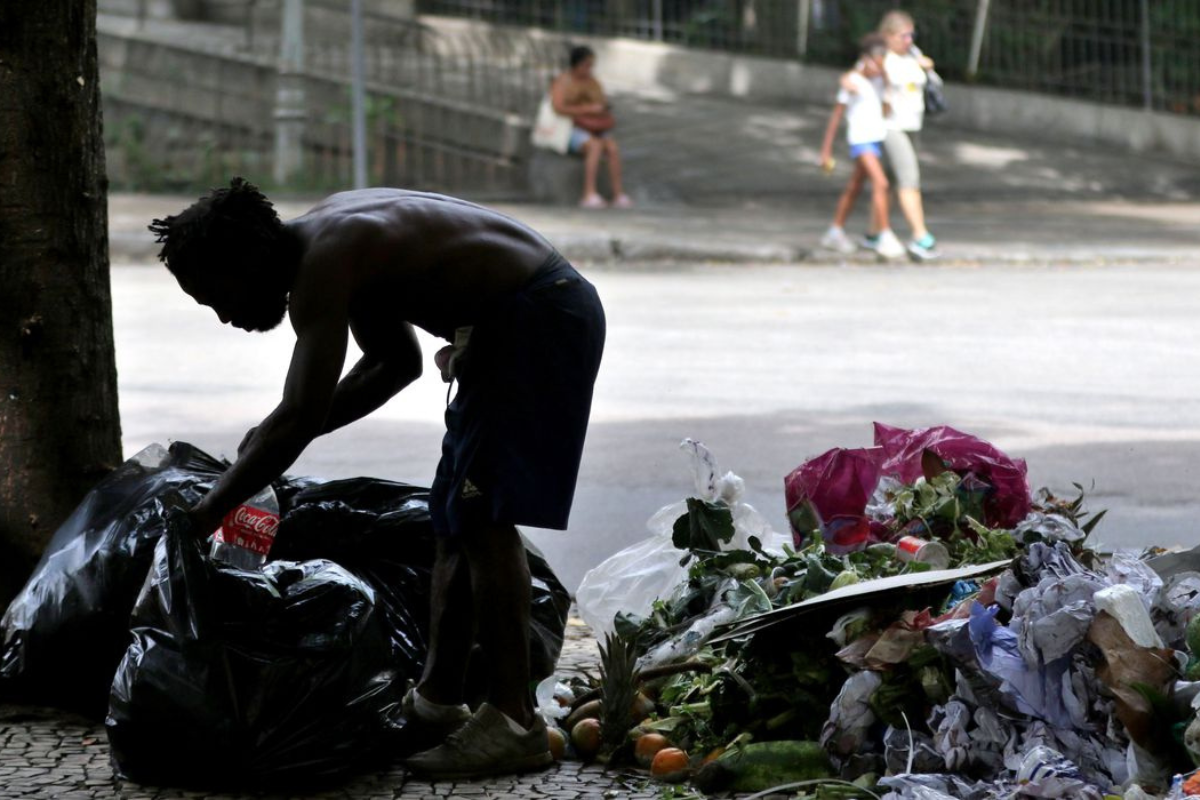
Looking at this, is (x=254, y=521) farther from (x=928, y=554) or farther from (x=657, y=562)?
(x=928, y=554)

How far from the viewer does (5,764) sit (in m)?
3.90

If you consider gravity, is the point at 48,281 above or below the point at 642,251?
above

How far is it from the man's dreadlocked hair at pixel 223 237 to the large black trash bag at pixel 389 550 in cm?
86

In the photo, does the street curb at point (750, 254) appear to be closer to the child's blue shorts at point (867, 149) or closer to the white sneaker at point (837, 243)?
the white sneaker at point (837, 243)

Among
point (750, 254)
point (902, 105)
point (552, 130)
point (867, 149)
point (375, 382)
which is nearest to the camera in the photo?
point (375, 382)

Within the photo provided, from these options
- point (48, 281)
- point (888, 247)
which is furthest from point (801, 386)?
point (888, 247)

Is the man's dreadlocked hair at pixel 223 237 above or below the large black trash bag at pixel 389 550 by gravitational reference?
above

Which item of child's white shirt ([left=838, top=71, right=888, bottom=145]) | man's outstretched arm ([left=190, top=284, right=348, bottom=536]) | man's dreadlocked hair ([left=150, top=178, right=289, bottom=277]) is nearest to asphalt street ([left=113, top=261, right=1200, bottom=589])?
child's white shirt ([left=838, top=71, right=888, bottom=145])

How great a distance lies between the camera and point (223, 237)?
3.62 metres

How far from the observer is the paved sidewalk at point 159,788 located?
12.2 feet

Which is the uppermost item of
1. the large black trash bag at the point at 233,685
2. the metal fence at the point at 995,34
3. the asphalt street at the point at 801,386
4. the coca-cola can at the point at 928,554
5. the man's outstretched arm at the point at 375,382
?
the metal fence at the point at 995,34

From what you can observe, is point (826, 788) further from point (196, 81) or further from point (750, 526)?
point (196, 81)

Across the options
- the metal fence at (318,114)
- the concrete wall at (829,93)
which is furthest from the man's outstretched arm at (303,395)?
the concrete wall at (829,93)

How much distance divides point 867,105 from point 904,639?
10.3m
